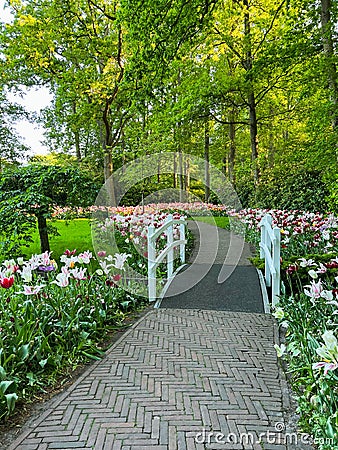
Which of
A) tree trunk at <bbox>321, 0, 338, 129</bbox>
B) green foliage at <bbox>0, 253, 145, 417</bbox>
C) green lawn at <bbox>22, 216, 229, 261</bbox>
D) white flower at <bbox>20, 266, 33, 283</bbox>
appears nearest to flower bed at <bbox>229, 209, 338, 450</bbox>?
green foliage at <bbox>0, 253, 145, 417</bbox>

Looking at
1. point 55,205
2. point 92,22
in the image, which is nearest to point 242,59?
point 92,22

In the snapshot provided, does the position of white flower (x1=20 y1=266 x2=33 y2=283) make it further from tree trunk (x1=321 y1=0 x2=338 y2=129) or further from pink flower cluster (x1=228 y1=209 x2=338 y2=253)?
tree trunk (x1=321 y1=0 x2=338 y2=129)

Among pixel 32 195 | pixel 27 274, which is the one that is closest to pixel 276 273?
pixel 27 274

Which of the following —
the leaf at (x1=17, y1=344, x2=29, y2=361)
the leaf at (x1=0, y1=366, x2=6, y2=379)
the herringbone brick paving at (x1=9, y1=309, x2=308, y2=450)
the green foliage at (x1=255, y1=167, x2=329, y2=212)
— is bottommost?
the herringbone brick paving at (x1=9, y1=309, x2=308, y2=450)

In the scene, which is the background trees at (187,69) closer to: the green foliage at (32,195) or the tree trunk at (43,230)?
the green foliage at (32,195)

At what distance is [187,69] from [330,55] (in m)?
9.07

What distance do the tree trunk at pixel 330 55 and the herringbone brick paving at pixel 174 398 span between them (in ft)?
17.5

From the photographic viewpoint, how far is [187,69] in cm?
1572

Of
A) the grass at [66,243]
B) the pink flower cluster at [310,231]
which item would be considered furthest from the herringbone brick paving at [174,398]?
the grass at [66,243]

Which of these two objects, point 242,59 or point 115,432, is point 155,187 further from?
point 115,432

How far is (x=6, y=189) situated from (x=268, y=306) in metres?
4.65

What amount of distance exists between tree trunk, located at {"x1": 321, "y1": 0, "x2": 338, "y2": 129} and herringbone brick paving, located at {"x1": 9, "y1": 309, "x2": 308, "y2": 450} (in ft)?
17.5

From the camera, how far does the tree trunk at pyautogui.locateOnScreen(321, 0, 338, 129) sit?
278 inches

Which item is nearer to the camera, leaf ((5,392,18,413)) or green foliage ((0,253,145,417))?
leaf ((5,392,18,413))
